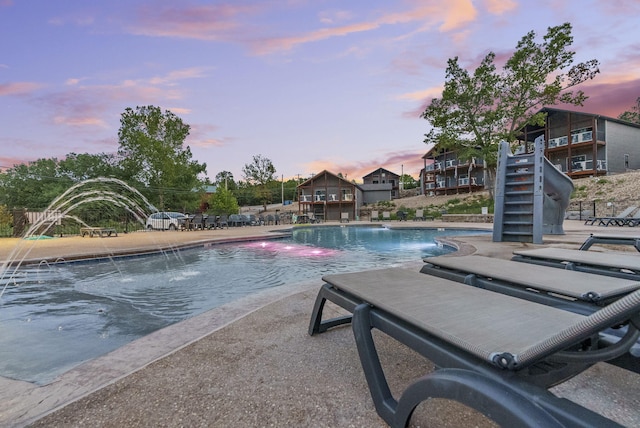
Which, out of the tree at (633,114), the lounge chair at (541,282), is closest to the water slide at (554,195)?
the lounge chair at (541,282)

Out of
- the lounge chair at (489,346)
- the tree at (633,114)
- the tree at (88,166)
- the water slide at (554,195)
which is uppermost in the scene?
the tree at (633,114)

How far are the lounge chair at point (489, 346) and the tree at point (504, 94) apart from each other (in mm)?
27340

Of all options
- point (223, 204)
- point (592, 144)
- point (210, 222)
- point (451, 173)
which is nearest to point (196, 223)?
point (210, 222)

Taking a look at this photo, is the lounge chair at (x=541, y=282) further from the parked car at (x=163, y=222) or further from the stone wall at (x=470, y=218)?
the parked car at (x=163, y=222)

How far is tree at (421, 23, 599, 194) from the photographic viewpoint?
23.5m

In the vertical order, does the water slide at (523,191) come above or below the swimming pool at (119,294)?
above

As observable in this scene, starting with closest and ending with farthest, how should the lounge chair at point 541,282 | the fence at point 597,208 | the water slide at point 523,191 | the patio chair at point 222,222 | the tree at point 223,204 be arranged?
1. the lounge chair at point 541,282
2. the water slide at point 523,191
3. the fence at point 597,208
4. the patio chair at point 222,222
5. the tree at point 223,204

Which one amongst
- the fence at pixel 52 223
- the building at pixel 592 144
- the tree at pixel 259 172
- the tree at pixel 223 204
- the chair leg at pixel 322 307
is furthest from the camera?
the tree at pixel 259 172

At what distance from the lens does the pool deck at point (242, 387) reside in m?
1.63

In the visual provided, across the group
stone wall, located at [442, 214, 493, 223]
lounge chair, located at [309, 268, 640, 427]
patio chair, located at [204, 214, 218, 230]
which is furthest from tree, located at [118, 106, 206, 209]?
lounge chair, located at [309, 268, 640, 427]

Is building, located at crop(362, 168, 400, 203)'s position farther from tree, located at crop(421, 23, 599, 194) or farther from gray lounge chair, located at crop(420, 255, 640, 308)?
gray lounge chair, located at crop(420, 255, 640, 308)

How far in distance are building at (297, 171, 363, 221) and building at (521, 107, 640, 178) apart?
18.6 meters

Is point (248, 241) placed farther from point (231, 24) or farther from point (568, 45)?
point (568, 45)

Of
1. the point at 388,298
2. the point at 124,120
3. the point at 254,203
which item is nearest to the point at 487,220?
the point at 388,298
